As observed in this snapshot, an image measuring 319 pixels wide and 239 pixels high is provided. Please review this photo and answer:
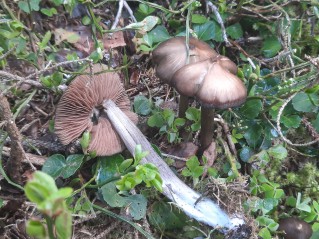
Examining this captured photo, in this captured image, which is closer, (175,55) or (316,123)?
(175,55)

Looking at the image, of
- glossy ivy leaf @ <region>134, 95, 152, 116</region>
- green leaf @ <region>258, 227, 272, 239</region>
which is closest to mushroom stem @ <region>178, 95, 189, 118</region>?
glossy ivy leaf @ <region>134, 95, 152, 116</region>

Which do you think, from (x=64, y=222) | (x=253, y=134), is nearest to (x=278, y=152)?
(x=253, y=134)

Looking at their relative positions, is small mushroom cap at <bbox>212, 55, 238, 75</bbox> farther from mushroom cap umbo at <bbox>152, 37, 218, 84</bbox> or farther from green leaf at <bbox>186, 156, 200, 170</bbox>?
green leaf at <bbox>186, 156, 200, 170</bbox>

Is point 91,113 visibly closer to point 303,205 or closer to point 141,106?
point 141,106

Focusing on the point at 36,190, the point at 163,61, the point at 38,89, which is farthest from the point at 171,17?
the point at 36,190

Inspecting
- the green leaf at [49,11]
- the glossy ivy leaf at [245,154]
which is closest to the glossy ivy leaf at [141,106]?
the glossy ivy leaf at [245,154]

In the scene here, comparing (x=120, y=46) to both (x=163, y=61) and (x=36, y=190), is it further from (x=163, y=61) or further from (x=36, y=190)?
(x=36, y=190)
